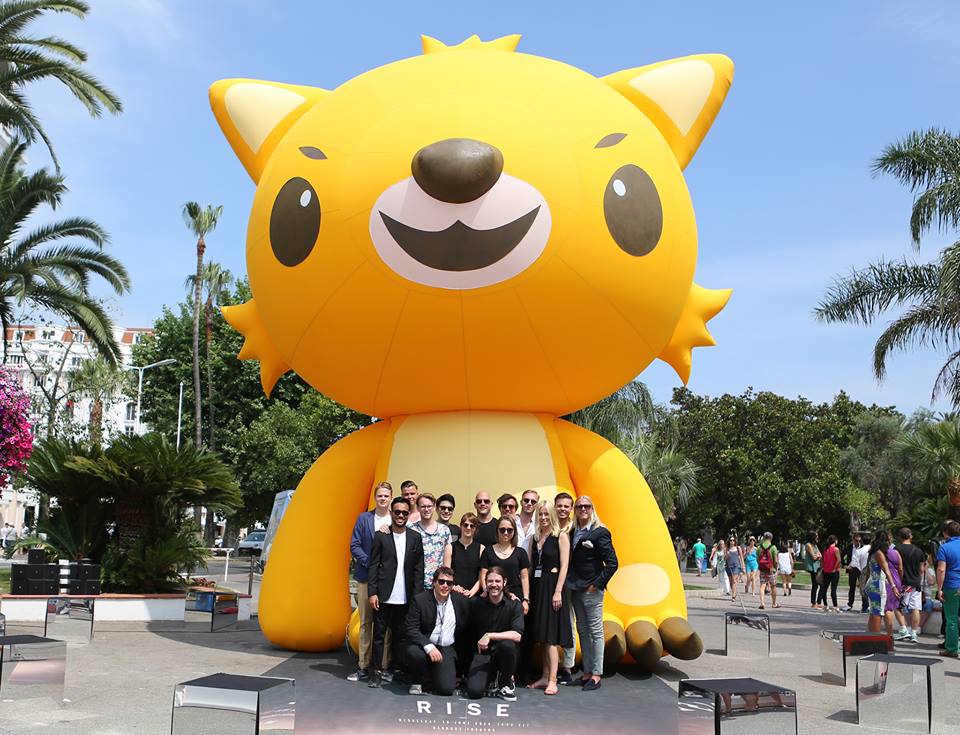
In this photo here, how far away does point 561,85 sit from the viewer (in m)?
8.43

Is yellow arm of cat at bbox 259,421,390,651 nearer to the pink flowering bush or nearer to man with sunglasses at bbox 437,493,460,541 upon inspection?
man with sunglasses at bbox 437,493,460,541

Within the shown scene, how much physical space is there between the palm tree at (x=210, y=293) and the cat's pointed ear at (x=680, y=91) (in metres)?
26.7

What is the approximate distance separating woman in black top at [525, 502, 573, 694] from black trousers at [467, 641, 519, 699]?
0.34 meters

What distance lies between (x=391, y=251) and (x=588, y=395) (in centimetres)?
238

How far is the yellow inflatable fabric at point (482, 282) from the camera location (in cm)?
770

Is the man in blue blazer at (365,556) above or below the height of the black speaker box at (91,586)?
above

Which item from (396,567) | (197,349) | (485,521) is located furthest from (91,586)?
(197,349)

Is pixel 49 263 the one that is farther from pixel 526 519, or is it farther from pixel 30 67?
pixel 526 519

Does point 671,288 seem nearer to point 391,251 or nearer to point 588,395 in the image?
point 588,395

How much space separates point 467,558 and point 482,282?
7.16ft

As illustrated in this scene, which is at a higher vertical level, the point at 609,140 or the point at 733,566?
the point at 609,140

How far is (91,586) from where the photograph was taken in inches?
513

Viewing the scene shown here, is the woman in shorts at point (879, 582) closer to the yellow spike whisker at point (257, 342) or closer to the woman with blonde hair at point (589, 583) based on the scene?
the woman with blonde hair at point (589, 583)

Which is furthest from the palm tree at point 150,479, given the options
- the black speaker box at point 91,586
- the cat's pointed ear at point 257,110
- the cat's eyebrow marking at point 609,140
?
the cat's eyebrow marking at point 609,140
